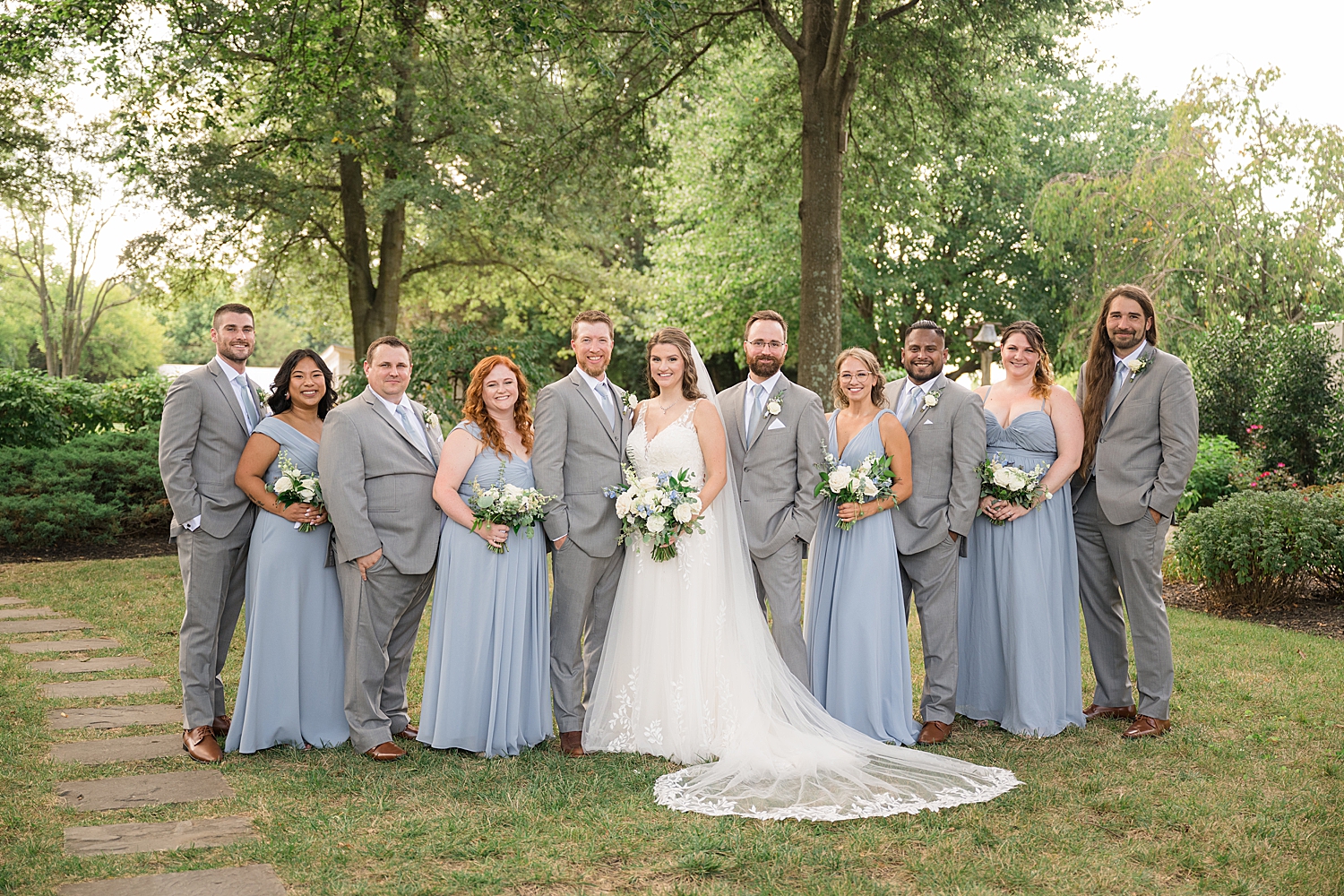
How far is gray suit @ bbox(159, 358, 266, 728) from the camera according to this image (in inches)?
226

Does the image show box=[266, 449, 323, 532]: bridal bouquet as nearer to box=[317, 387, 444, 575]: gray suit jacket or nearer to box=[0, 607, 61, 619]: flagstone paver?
box=[317, 387, 444, 575]: gray suit jacket

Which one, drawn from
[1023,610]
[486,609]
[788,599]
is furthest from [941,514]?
[486,609]

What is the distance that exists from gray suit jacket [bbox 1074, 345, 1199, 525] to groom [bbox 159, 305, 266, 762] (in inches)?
197

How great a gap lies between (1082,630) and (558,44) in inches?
274

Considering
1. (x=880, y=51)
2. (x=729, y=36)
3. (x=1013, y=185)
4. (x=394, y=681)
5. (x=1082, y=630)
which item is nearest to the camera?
(x=394, y=681)

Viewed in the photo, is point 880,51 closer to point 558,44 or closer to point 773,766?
point 558,44

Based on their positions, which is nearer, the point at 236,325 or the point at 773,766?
the point at 773,766

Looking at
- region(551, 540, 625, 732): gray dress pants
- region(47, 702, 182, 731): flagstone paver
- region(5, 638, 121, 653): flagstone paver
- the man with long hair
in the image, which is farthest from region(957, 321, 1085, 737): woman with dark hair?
region(5, 638, 121, 653): flagstone paver

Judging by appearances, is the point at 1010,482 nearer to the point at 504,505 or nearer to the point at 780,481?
the point at 780,481

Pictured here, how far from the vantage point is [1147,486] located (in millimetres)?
6184

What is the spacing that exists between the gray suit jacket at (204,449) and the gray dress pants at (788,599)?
9.77 feet

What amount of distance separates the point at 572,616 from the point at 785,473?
1.47 meters

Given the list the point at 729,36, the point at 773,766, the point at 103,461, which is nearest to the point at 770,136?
the point at 729,36

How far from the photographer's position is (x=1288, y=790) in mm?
5203
